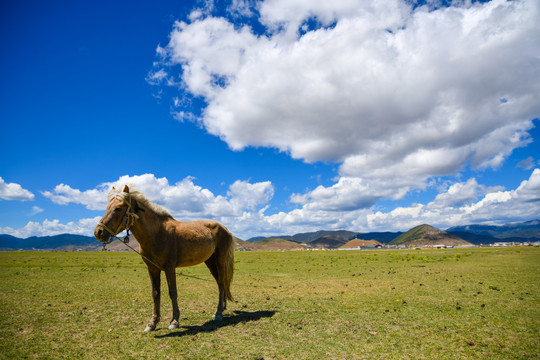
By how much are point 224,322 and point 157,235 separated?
4.03 meters

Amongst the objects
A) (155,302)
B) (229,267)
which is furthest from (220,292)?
(155,302)

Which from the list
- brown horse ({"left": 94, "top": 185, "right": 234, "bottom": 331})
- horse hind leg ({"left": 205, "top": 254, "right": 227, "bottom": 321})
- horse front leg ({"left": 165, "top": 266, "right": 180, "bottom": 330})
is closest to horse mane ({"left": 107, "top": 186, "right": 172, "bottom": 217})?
brown horse ({"left": 94, "top": 185, "right": 234, "bottom": 331})

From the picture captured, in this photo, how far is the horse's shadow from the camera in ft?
28.9

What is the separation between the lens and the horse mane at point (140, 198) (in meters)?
8.67

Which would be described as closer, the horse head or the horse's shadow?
the horse head

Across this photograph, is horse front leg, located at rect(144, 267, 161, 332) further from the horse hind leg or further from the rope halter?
the horse hind leg

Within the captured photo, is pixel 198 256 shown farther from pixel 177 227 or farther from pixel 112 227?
pixel 112 227

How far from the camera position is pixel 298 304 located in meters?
12.5

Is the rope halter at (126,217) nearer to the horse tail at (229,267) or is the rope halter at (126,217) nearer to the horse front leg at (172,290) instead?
the horse front leg at (172,290)

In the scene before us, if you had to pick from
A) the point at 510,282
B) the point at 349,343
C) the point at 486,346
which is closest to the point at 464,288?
the point at 510,282

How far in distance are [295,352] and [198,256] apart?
190 inches

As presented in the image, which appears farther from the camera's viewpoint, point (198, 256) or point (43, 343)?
point (198, 256)

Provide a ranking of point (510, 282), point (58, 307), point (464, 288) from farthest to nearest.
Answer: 1. point (510, 282)
2. point (464, 288)
3. point (58, 307)

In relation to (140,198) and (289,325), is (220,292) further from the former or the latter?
(140,198)
